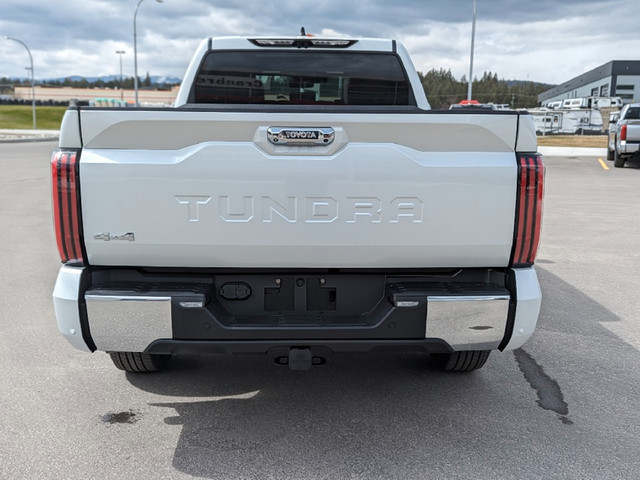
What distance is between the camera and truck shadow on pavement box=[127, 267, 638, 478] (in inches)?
123

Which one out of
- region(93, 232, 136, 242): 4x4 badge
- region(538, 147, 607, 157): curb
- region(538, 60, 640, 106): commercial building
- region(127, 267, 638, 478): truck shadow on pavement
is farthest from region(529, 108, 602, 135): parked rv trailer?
region(538, 60, 640, 106): commercial building

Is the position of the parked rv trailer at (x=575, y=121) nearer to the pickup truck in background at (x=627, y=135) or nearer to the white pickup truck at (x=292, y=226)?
the pickup truck in background at (x=627, y=135)

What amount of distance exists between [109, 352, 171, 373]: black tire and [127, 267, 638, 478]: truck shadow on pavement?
0.25 ft

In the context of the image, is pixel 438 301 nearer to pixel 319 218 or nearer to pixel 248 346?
pixel 319 218

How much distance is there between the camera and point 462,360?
400 centimetres

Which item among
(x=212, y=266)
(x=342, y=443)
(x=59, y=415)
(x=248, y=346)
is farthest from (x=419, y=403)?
(x=59, y=415)

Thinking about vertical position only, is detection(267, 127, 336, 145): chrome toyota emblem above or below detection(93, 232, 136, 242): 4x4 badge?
above

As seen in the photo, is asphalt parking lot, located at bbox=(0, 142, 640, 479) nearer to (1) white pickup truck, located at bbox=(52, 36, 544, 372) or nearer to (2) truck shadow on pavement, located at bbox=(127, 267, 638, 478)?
(2) truck shadow on pavement, located at bbox=(127, 267, 638, 478)

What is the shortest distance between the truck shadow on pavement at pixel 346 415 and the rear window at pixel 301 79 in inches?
90.5

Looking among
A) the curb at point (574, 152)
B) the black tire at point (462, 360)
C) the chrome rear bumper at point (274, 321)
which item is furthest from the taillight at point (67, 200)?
the curb at point (574, 152)

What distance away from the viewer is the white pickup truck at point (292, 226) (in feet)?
9.63

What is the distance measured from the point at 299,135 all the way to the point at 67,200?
108 centimetres

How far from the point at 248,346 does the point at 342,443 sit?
0.73 meters

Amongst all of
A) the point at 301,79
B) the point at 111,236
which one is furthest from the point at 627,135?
the point at 111,236
